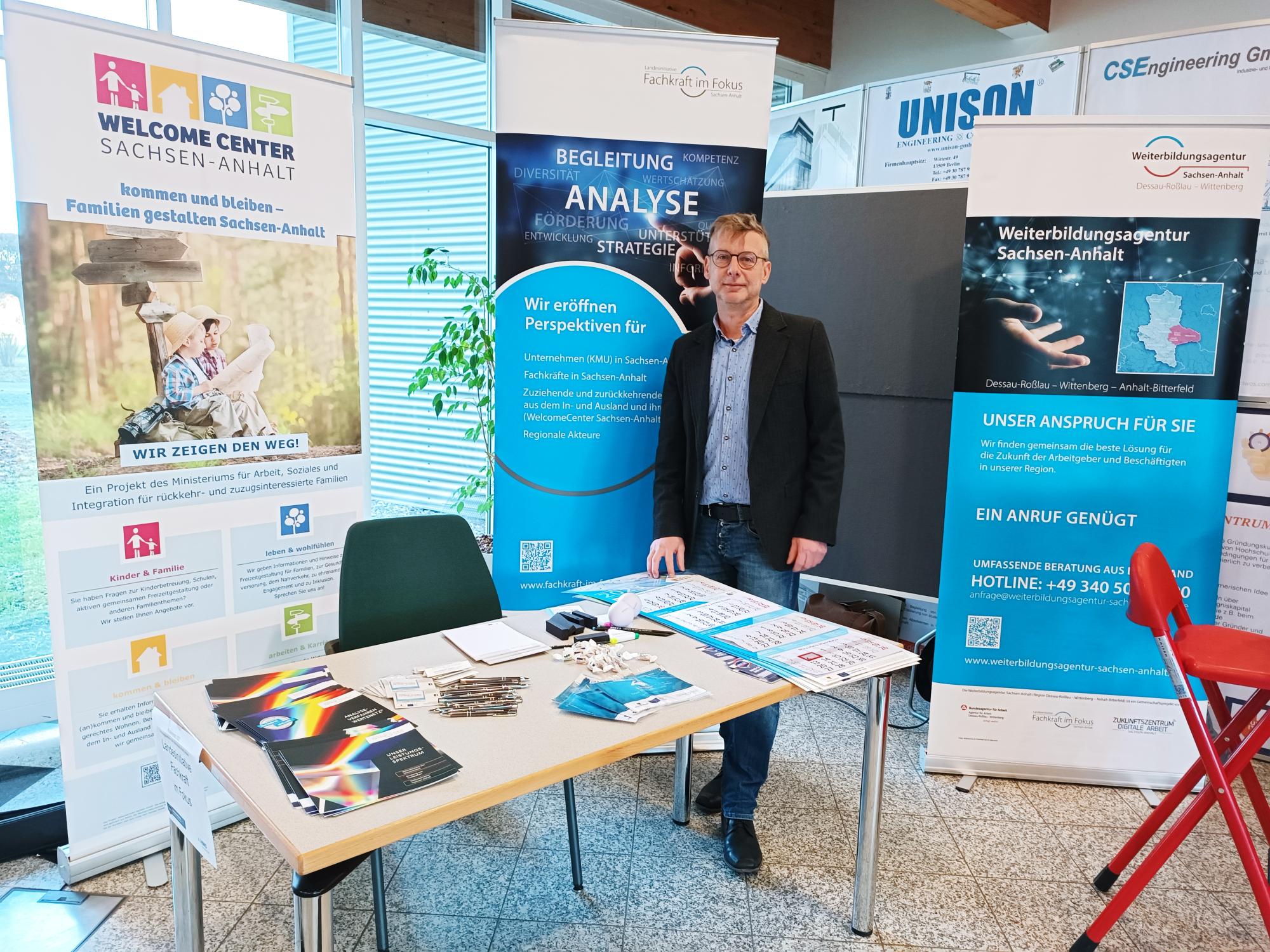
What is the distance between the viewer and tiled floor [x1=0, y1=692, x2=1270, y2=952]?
209 centimetres

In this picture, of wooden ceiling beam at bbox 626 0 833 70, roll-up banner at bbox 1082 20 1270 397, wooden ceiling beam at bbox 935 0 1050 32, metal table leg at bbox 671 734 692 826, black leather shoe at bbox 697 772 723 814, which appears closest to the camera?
metal table leg at bbox 671 734 692 826

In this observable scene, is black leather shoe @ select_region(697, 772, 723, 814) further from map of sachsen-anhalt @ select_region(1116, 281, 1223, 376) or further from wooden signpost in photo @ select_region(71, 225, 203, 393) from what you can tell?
wooden signpost in photo @ select_region(71, 225, 203, 393)

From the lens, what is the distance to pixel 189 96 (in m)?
2.23

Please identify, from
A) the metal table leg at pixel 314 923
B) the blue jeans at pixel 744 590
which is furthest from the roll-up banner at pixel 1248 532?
the metal table leg at pixel 314 923

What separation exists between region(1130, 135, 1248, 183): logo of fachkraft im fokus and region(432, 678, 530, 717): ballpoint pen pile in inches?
101

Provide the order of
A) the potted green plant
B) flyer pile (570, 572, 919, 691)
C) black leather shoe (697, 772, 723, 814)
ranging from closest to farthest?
flyer pile (570, 572, 919, 691), black leather shoe (697, 772, 723, 814), the potted green plant

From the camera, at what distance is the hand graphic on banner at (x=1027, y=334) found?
2.76 meters

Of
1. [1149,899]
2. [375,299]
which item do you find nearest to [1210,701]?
[1149,899]

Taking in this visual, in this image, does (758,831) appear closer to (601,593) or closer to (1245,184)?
(601,593)

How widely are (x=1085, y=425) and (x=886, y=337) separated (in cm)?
94

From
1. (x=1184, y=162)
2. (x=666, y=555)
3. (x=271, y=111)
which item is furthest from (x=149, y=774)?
(x=1184, y=162)

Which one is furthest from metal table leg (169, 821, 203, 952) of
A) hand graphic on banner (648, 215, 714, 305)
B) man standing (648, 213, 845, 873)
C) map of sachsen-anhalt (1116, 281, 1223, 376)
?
map of sachsen-anhalt (1116, 281, 1223, 376)

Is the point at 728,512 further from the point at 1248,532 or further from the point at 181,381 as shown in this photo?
the point at 1248,532

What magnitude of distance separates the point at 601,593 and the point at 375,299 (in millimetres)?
2689
